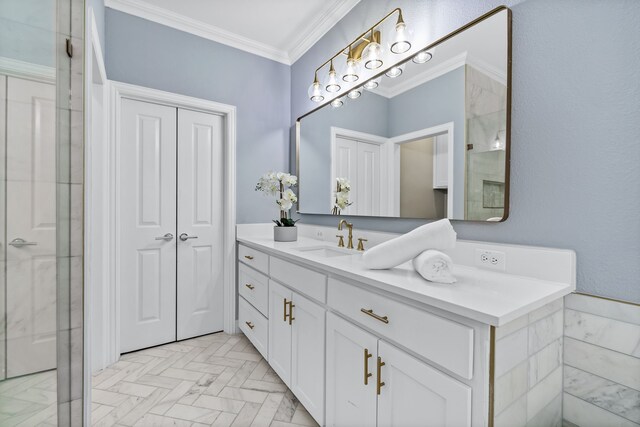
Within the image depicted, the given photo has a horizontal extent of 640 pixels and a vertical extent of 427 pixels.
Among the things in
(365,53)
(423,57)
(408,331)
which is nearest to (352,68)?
(365,53)

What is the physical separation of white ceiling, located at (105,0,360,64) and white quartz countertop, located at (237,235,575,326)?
1961mm

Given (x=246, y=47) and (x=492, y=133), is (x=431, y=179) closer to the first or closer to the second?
(x=492, y=133)

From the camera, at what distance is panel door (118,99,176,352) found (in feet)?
7.30

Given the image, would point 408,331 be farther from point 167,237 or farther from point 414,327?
point 167,237

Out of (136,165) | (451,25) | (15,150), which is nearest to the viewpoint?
(15,150)

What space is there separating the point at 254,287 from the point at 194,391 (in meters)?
0.72

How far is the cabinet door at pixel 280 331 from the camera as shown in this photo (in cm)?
163

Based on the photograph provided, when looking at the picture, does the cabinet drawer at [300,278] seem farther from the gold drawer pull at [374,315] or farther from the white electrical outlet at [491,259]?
the white electrical outlet at [491,259]

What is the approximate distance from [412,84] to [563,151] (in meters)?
0.82

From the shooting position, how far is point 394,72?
170 centimetres

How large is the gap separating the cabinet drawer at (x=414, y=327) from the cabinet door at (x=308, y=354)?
23 centimetres

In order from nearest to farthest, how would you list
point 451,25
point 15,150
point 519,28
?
point 15,150 → point 519,28 → point 451,25

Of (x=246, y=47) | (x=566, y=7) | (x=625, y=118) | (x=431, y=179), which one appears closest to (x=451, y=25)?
(x=566, y=7)

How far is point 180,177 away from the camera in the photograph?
242 cm
